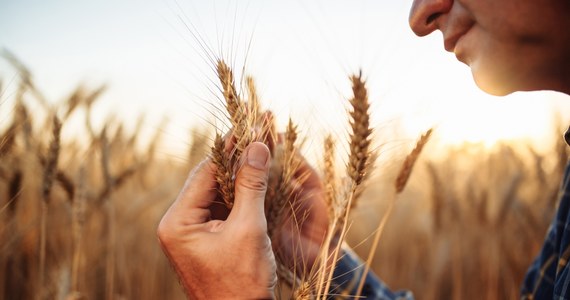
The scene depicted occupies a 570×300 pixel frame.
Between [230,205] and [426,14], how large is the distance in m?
0.57

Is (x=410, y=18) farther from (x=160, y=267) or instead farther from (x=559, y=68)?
(x=160, y=267)

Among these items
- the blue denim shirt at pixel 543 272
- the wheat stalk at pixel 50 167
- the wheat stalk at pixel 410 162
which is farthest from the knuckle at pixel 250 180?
the wheat stalk at pixel 50 167

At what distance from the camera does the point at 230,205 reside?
0.91 meters

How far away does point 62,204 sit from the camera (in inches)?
96.6

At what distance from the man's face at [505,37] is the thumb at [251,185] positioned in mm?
471

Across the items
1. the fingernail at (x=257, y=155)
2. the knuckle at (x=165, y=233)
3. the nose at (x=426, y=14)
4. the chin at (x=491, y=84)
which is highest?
the nose at (x=426, y=14)

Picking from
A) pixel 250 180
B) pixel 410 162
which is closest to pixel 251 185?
pixel 250 180

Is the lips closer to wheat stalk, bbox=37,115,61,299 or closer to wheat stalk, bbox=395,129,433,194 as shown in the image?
wheat stalk, bbox=395,129,433,194

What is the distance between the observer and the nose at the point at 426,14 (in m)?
1.02

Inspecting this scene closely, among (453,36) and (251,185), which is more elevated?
(453,36)

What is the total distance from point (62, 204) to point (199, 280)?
70.8 inches

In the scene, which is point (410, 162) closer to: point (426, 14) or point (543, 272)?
point (426, 14)

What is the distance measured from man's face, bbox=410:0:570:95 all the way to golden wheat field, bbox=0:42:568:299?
0.73ft

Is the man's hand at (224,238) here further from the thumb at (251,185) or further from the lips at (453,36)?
the lips at (453,36)
